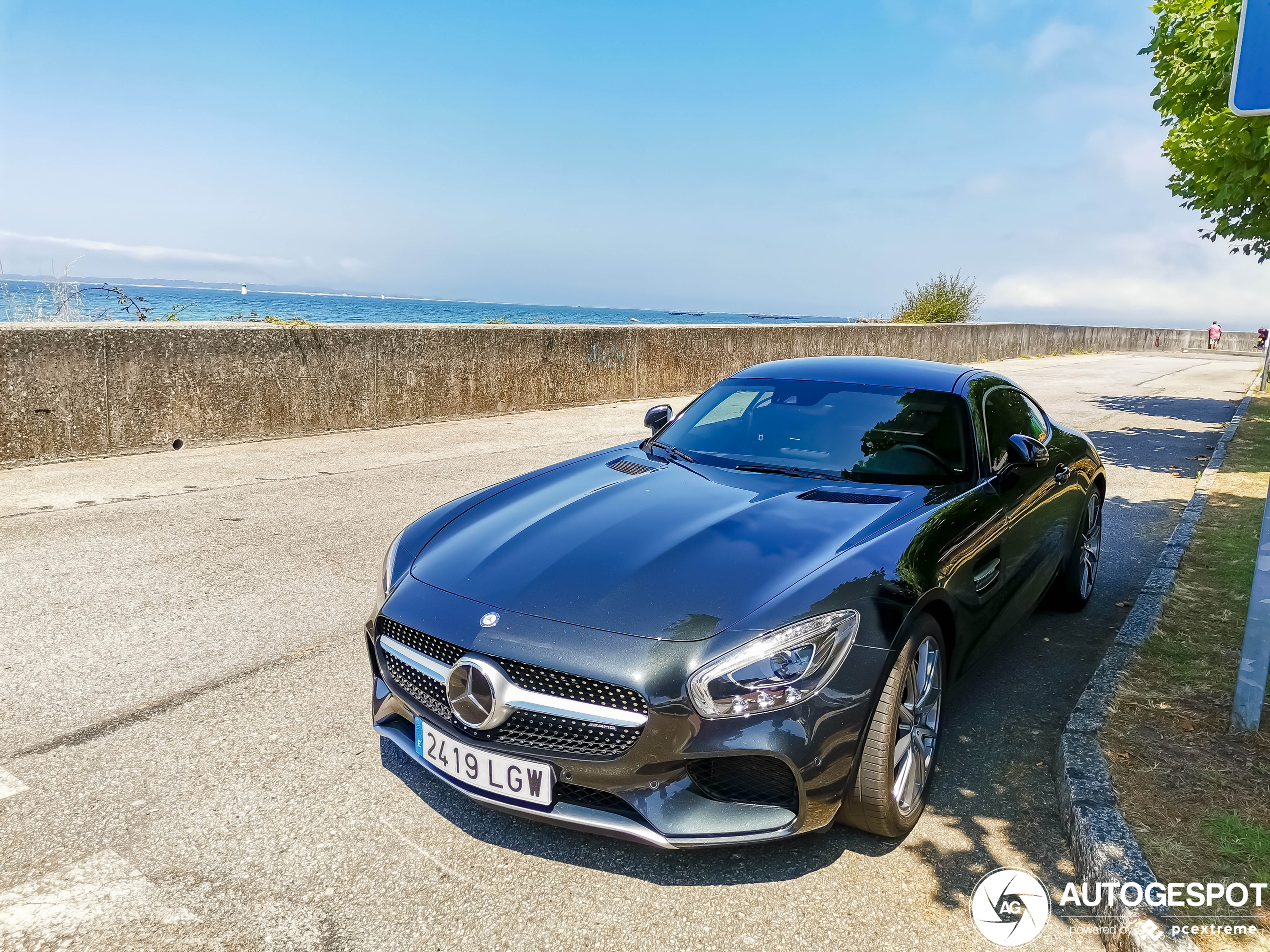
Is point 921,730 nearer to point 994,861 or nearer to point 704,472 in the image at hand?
point 994,861

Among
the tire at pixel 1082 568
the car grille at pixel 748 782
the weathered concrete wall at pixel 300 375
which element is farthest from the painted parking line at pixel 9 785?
the weathered concrete wall at pixel 300 375

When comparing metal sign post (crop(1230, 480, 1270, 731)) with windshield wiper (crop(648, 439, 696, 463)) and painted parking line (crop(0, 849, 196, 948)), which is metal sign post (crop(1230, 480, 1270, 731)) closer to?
windshield wiper (crop(648, 439, 696, 463))

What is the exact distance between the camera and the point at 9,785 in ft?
9.52

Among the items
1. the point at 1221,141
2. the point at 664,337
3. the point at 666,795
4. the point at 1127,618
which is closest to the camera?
the point at 666,795

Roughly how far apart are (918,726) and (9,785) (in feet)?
9.72

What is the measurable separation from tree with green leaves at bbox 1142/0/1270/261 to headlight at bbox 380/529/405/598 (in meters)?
7.12

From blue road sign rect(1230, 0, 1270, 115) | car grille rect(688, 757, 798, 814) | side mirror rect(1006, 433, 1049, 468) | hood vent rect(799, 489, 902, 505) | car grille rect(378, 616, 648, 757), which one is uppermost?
blue road sign rect(1230, 0, 1270, 115)

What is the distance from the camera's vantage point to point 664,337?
15633 millimetres

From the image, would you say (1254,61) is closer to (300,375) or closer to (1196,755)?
(1196,755)

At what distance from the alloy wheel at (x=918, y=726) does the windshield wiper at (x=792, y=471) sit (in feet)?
2.82

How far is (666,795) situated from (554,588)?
680 mm

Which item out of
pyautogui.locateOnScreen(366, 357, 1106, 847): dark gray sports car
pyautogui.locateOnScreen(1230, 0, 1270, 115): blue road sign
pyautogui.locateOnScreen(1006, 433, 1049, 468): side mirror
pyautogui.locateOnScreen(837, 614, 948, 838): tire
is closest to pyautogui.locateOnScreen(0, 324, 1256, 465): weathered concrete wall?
pyautogui.locateOnScreen(366, 357, 1106, 847): dark gray sports car

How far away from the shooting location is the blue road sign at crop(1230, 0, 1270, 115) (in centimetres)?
310

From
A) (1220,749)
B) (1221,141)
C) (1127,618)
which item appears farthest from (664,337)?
(1220,749)
